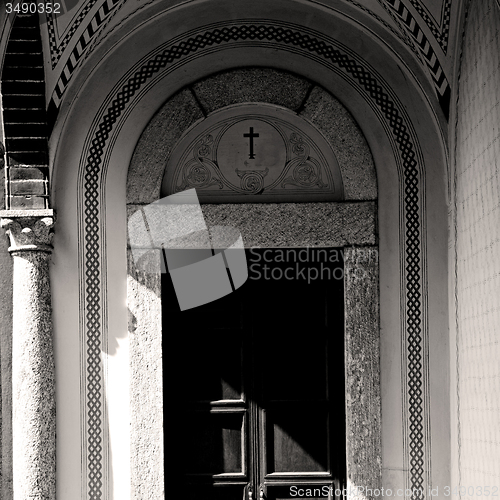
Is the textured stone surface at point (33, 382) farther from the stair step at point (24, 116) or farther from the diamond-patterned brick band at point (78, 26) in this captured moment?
the diamond-patterned brick band at point (78, 26)

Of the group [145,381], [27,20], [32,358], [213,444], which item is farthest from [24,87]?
[213,444]

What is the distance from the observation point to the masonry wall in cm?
417

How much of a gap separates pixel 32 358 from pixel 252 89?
2118mm

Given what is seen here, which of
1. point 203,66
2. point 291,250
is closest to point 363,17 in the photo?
point 203,66

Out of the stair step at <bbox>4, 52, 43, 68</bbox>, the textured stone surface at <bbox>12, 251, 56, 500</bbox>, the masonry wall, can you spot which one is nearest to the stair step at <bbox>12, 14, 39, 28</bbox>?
the stair step at <bbox>4, 52, 43, 68</bbox>

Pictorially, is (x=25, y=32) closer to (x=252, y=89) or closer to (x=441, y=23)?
(x=252, y=89)

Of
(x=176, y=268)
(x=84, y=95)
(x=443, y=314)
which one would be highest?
(x=84, y=95)

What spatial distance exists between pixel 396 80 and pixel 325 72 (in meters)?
0.44

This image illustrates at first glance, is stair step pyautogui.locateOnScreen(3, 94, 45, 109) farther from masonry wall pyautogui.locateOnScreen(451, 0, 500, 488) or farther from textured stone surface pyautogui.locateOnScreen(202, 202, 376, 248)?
masonry wall pyautogui.locateOnScreen(451, 0, 500, 488)

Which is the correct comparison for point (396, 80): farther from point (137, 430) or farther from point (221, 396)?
point (137, 430)

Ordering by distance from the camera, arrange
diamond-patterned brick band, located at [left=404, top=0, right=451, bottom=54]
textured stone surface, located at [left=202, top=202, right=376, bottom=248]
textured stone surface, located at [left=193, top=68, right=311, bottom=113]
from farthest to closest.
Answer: textured stone surface, located at [left=193, top=68, right=311, bottom=113] → textured stone surface, located at [left=202, top=202, right=376, bottom=248] → diamond-patterned brick band, located at [left=404, top=0, right=451, bottom=54]

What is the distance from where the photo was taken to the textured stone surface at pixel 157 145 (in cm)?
505

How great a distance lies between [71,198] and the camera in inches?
199

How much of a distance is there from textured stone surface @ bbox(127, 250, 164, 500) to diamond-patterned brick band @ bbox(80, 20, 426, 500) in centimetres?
21
